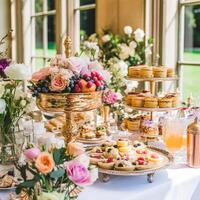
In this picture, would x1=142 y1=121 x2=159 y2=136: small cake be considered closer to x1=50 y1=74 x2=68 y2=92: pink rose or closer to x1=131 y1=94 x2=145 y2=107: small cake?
x1=131 y1=94 x2=145 y2=107: small cake

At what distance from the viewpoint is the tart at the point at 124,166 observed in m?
1.44

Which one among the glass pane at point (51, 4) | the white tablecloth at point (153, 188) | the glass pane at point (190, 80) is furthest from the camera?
the glass pane at point (51, 4)

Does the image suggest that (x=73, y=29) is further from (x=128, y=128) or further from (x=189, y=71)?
(x=128, y=128)

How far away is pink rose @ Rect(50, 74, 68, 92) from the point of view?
149cm

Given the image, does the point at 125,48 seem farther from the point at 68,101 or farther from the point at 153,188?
the point at 153,188

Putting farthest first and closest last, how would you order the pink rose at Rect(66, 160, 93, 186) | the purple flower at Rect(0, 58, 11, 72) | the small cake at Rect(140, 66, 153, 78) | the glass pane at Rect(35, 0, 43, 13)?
the glass pane at Rect(35, 0, 43, 13), the small cake at Rect(140, 66, 153, 78), the purple flower at Rect(0, 58, 11, 72), the pink rose at Rect(66, 160, 93, 186)

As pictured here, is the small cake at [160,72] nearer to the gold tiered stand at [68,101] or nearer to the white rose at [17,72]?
the gold tiered stand at [68,101]

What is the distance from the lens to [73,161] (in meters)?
1.06

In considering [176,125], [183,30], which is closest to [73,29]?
[183,30]

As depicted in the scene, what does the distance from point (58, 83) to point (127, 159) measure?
367 mm

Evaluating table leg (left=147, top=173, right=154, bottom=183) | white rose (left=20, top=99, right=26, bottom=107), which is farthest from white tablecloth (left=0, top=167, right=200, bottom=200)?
white rose (left=20, top=99, right=26, bottom=107)

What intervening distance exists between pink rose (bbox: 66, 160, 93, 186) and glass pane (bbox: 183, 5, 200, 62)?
1.86m

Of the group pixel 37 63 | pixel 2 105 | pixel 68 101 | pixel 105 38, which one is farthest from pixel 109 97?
pixel 37 63

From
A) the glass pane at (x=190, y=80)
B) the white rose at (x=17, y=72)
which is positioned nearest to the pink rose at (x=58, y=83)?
the white rose at (x=17, y=72)
